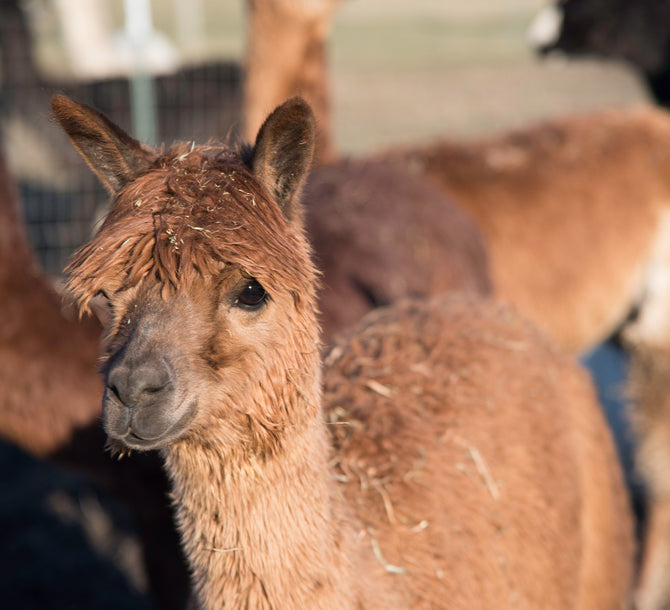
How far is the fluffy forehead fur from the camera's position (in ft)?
4.52

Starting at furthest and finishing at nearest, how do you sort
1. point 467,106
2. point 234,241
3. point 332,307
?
point 467,106
point 332,307
point 234,241

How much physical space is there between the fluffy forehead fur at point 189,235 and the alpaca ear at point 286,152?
1.4 inches

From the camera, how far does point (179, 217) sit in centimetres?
140

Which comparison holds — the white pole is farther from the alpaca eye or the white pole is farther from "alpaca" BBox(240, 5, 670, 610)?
the alpaca eye

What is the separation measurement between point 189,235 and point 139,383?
280 mm

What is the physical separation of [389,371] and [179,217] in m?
0.87

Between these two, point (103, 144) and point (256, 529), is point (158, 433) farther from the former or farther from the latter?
point (103, 144)

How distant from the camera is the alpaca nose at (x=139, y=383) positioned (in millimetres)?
1291

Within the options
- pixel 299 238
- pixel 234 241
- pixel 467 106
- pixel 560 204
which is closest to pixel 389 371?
pixel 299 238

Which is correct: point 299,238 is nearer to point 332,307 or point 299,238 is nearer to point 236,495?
point 236,495

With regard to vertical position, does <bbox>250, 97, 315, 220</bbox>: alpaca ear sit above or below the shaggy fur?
above

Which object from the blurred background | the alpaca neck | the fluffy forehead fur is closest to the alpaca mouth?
the alpaca neck

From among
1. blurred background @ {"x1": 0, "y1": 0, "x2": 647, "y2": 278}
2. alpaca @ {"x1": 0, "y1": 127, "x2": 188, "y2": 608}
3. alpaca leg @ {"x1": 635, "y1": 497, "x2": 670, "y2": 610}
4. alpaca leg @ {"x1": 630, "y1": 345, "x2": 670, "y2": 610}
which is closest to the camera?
alpaca @ {"x1": 0, "y1": 127, "x2": 188, "y2": 608}

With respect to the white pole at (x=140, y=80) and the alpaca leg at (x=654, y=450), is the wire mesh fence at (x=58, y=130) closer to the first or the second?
the white pole at (x=140, y=80)
